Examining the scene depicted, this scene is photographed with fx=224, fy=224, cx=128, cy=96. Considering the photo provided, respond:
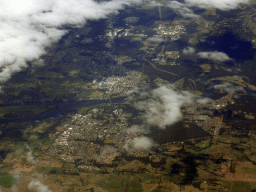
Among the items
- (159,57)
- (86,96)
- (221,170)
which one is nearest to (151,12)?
(159,57)

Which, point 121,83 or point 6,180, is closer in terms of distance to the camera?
point 6,180

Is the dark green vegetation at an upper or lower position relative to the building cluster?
lower

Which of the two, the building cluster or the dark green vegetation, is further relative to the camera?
the building cluster

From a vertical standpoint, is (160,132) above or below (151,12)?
below

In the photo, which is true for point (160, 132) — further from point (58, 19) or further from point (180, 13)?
point (58, 19)

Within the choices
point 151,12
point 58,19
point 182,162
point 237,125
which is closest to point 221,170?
point 182,162

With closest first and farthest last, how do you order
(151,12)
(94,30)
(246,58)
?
(246,58) → (94,30) → (151,12)

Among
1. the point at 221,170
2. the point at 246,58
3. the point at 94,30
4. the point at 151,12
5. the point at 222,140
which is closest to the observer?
the point at 221,170

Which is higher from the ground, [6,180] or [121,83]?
[121,83]

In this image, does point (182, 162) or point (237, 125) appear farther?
point (237, 125)

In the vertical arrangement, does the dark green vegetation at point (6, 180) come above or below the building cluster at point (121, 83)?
below

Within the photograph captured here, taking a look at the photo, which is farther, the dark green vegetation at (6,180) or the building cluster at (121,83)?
the building cluster at (121,83)
